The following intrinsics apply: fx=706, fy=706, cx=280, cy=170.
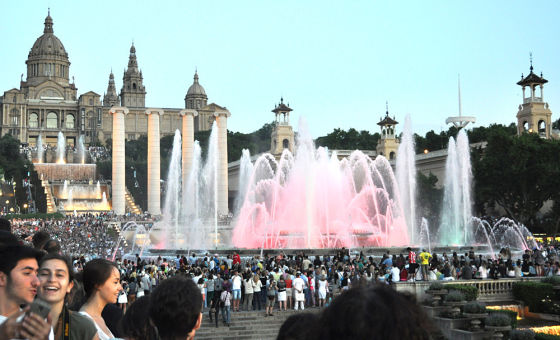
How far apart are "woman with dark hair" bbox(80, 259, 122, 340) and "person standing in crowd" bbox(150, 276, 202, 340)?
5.49 feet

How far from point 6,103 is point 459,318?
131697 mm

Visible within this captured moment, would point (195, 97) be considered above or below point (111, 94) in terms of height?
below

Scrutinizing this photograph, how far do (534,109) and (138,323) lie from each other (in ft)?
216

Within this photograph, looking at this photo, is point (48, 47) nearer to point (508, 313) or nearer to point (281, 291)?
point (281, 291)

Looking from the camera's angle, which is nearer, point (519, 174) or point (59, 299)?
point (59, 299)

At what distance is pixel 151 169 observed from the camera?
67.8 meters

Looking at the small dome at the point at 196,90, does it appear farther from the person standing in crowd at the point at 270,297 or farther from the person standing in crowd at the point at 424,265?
the person standing in crowd at the point at 270,297

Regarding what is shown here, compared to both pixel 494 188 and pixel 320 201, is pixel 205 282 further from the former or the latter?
pixel 494 188

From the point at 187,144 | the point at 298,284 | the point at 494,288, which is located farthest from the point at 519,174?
the point at 298,284

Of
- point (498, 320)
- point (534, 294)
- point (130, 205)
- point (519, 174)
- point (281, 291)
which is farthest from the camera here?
point (130, 205)

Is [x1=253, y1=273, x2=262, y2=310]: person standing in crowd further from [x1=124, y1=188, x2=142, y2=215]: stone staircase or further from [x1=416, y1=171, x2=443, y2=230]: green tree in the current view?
[x1=124, y1=188, x2=142, y2=215]: stone staircase

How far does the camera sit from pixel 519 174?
1929 inches

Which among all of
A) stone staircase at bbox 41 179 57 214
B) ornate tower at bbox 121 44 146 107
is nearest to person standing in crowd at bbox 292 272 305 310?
stone staircase at bbox 41 179 57 214

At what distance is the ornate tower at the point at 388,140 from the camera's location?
278ft
